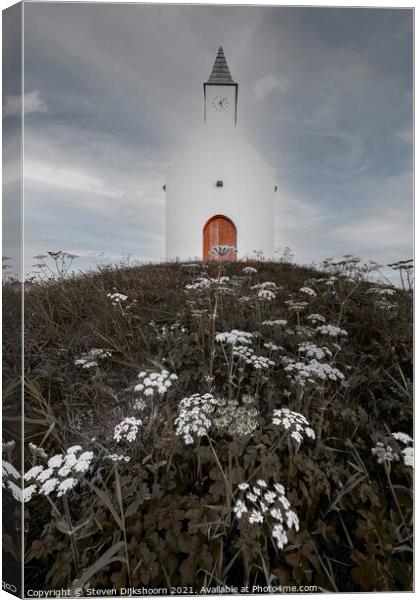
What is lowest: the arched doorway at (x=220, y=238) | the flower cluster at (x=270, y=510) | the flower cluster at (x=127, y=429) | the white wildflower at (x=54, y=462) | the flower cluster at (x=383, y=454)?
the flower cluster at (x=270, y=510)

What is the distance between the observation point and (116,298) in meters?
1.96

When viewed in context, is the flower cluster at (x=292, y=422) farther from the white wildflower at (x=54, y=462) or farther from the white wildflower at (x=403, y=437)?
the white wildflower at (x=54, y=462)

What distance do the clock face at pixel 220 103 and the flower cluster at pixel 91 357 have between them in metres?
1.77

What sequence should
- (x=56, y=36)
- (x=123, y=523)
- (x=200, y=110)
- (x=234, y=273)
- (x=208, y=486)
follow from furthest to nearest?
1. (x=234, y=273)
2. (x=200, y=110)
3. (x=56, y=36)
4. (x=208, y=486)
5. (x=123, y=523)

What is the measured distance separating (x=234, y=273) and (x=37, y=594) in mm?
2195

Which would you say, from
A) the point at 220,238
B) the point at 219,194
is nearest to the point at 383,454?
the point at 220,238

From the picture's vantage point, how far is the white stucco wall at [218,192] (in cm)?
212

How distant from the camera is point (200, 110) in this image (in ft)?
6.47

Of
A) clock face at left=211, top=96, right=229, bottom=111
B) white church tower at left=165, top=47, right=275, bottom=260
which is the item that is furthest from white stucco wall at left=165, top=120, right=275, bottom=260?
A: clock face at left=211, top=96, right=229, bottom=111

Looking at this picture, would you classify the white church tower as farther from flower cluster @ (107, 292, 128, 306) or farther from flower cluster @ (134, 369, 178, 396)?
flower cluster @ (134, 369, 178, 396)

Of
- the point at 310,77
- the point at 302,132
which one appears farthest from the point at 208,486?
the point at 310,77

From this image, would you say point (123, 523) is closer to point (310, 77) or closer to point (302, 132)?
point (302, 132)

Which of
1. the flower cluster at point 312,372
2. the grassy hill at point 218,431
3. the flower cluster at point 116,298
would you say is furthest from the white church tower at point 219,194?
the flower cluster at point 312,372

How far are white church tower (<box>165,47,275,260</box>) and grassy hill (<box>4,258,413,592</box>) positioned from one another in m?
0.31
